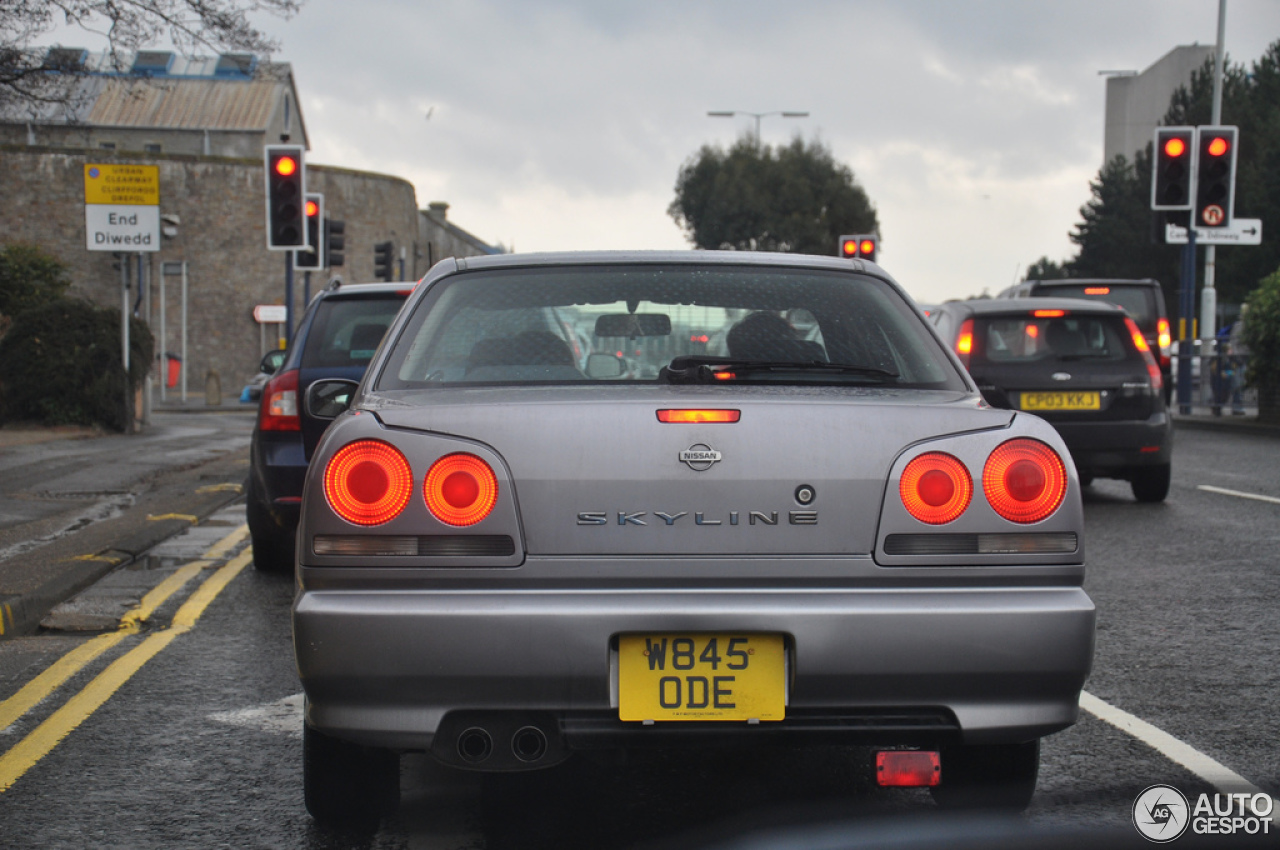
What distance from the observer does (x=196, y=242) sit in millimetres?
54062

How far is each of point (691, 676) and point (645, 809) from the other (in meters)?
0.90

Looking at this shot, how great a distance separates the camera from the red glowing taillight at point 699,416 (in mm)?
2854

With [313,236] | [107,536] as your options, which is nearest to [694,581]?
[107,536]

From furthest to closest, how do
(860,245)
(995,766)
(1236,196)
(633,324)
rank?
(1236,196) → (860,245) → (633,324) → (995,766)

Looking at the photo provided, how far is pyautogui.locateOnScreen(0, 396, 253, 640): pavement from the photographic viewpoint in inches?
250

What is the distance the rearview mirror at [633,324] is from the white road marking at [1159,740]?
1.80 metres

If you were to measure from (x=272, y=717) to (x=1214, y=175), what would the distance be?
17980 millimetres

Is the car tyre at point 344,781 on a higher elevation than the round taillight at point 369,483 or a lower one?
lower

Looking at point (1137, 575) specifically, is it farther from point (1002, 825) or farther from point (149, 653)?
point (1002, 825)

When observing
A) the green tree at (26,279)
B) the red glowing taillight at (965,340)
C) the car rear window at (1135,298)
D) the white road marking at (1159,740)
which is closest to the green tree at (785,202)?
the green tree at (26,279)

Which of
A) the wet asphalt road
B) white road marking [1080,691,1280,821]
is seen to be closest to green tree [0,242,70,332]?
the wet asphalt road

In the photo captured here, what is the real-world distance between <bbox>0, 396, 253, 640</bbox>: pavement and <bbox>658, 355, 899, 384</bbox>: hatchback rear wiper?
391 centimetres

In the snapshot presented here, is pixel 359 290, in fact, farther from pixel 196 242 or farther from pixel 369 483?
pixel 196 242

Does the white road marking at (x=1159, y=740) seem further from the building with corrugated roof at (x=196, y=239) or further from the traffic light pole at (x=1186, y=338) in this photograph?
the building with corrugated roof at (x=196, y=239)
